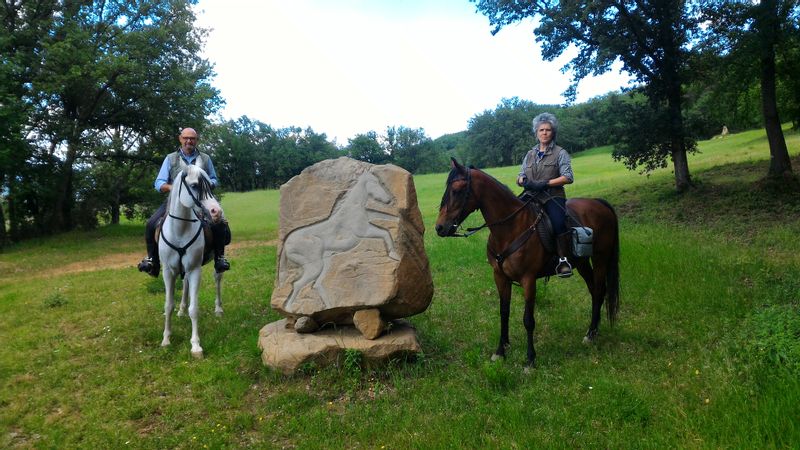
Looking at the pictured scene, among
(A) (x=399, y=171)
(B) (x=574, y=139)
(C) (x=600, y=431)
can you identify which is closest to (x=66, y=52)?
(A) (x=399, y=171)

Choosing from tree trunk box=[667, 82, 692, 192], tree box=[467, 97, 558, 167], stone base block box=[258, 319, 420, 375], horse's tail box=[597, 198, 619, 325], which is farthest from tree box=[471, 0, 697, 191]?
tree box=[467, 97, 558, 167]

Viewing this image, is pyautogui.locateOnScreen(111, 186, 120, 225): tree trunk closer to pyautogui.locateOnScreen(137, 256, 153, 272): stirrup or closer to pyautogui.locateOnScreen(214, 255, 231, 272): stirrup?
pyautogui.locateOnScreen(137, 256, 153, 272): stirrup

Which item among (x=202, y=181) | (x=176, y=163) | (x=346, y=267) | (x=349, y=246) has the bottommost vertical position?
(x=346, y=267)

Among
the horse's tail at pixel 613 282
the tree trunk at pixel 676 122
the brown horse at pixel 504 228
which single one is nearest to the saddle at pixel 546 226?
the brown horse at pixel 504 228

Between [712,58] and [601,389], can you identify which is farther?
[712,58]

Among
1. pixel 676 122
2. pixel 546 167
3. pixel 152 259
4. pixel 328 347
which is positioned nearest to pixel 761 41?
pixel 676 122

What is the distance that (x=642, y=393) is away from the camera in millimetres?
4961

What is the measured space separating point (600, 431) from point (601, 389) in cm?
74

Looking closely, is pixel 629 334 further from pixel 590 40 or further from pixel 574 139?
pixel 574 139

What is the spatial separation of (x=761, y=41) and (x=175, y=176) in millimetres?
14628

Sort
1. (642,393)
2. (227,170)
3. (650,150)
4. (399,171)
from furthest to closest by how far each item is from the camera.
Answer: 1. (227,170)
2. (650,150)
3. (399,171)
4. (642,393)

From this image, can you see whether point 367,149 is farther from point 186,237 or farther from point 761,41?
point 186,237

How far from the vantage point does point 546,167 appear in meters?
6.54

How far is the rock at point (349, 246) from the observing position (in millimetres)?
6422
